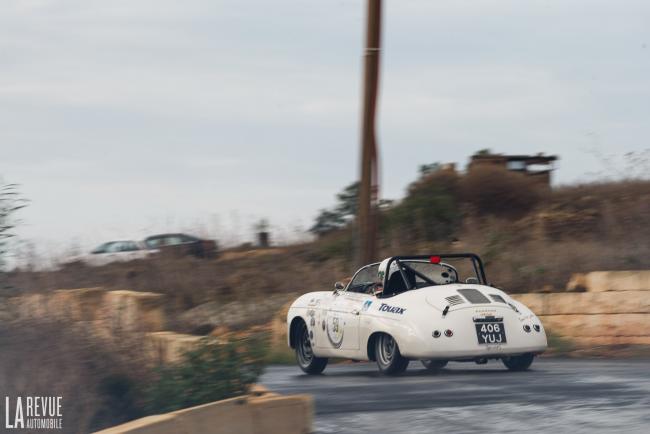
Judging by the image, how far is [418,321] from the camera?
1456cm

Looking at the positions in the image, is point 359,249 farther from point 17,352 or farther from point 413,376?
point 17,352

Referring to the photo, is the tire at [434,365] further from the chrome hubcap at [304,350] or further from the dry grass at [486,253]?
the dry grass at [486,253]

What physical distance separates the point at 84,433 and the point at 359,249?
11.6 metres

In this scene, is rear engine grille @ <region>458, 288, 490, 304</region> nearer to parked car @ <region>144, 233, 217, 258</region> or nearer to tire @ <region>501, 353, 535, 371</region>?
tire @ <region>501, 353, 535, 371</region>

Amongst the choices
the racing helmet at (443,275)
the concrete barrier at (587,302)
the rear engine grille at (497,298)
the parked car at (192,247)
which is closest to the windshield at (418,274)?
the racing helmet at (443,275)

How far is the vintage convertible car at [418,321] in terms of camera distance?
14.5 m

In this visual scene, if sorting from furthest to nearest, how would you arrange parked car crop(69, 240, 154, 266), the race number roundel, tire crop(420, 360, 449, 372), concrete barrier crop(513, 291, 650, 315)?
1. parked car crop(69, 240, 154, 266)
2. concrete barrier crop(513, 291, 650, 315)
3. tire crop(420, 360, 449, 372)
4. the race number roundel

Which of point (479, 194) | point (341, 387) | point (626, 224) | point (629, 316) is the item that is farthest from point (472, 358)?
point (479, 194)

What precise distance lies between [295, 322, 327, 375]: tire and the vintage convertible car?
2 centimetres

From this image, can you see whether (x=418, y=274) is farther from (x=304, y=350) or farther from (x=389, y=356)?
(x=304, y=350)

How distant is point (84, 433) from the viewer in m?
9.07

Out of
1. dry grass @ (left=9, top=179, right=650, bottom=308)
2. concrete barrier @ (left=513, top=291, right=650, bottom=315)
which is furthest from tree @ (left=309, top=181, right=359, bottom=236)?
concrete barrier @ (left=513, top=291, right=650, bottom=315)

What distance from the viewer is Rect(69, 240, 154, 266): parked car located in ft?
79.8

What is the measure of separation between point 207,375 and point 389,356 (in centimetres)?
609
